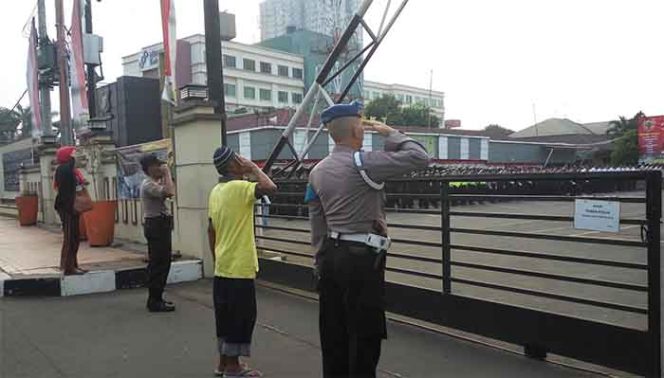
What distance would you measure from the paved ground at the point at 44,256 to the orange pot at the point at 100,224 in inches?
8.7

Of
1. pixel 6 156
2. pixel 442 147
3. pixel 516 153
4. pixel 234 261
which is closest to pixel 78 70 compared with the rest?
pixel 234 261

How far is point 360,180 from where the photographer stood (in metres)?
3.30

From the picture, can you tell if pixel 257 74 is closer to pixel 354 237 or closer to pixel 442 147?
pixel 442 147

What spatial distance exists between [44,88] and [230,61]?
251ft

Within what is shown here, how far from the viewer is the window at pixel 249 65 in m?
95.6

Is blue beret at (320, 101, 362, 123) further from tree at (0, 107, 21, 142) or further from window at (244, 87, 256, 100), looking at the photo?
window at (244, 87, 256, 100)

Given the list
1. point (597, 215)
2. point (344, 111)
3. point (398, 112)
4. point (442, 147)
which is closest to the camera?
point (344, 111)

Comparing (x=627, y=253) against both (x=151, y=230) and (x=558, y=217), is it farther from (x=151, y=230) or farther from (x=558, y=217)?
(x=151, y=230)

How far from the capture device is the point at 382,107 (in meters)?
86.3

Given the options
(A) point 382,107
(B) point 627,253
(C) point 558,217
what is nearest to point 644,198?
(C) point 558,217

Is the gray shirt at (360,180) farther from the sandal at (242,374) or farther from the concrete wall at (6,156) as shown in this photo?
the concrete wall at (6,156)

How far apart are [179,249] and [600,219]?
6693mm

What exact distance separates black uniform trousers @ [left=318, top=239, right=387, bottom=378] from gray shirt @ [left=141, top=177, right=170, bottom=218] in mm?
3735

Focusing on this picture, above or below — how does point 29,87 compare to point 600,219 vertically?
above
